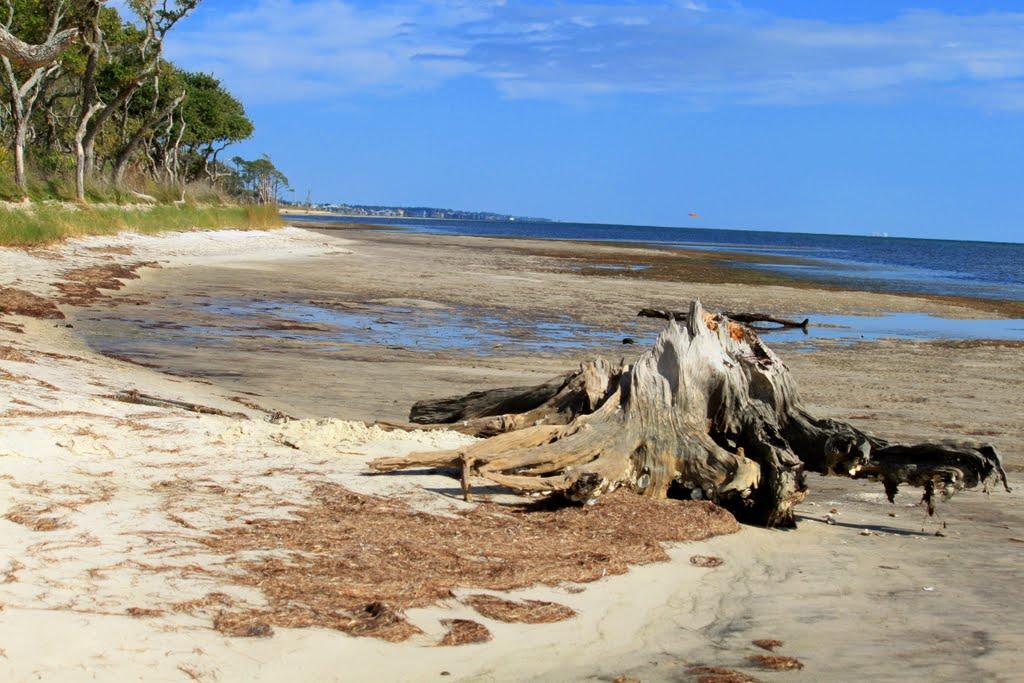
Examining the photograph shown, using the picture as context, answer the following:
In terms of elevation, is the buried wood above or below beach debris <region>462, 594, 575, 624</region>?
above

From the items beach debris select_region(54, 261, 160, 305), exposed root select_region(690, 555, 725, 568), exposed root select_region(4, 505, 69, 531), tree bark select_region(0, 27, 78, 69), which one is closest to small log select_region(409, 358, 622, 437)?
exposed root select_region(690, 555, 725, 568)

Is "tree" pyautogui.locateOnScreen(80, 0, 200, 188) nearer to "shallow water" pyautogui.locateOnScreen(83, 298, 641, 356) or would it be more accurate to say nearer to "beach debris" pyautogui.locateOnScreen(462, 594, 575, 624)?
"shallow water" pyautogui.locateOnScreen(83, 298, 641, 356)

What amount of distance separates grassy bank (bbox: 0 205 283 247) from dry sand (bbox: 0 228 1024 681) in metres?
9.84

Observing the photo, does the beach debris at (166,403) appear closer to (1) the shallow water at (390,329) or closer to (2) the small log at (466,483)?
(2) the small log at (466,483)

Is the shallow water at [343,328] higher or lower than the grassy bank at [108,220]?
lower

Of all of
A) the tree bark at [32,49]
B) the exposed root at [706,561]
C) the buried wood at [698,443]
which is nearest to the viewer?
the exposed root at [706,561]

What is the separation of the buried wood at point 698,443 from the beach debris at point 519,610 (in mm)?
1563

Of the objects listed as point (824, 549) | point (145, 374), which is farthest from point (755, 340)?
point (145, 374)

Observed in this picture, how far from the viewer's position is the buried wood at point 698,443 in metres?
6.84

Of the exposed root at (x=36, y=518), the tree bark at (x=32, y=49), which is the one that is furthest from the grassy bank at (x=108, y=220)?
the exposed root at (x=36, y=518)

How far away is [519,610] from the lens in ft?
15.6

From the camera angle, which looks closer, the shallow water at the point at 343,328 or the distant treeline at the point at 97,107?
the shallow water at the point at 343,328

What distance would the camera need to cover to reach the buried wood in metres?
6.84

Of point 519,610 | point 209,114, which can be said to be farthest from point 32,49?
point 209,114
